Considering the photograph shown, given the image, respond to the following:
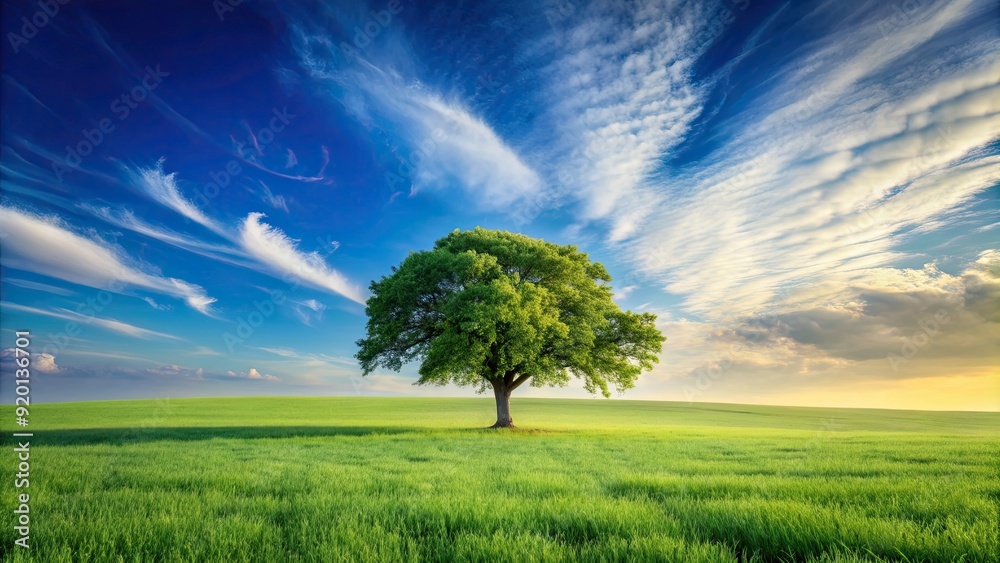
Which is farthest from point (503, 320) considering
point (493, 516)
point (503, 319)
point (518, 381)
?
point (493, 516)

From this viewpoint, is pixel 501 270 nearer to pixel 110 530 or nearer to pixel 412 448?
pixel 412 448

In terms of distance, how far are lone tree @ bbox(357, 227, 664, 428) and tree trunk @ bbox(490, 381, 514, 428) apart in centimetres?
7

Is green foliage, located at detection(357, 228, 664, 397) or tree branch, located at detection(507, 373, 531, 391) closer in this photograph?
green foliage, located at detection(357, 228, 664, 397)

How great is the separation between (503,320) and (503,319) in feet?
0.91

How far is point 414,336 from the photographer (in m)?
28.0

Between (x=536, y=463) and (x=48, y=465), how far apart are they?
12.1m

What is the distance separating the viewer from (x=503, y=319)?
23.1 m

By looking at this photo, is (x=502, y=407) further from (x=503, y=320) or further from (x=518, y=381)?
(x=503, y=320)

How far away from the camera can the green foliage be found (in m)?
24.1

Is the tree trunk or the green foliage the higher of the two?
the green foliage

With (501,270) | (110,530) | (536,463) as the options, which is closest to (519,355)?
(501,270)

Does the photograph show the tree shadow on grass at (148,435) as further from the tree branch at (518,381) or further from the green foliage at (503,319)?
the tree branch at (518,381)

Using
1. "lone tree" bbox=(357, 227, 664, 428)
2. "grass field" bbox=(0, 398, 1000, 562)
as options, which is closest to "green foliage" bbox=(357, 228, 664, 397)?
"lone tree" bbox=(357, 227, 664, 428)

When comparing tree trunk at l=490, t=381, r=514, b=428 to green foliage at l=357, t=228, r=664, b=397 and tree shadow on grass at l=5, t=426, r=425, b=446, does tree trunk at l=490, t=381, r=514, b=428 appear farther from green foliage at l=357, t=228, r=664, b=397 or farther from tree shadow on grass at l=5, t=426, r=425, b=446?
tree shadow on grass at l=5, t=426, r=425, b=446
